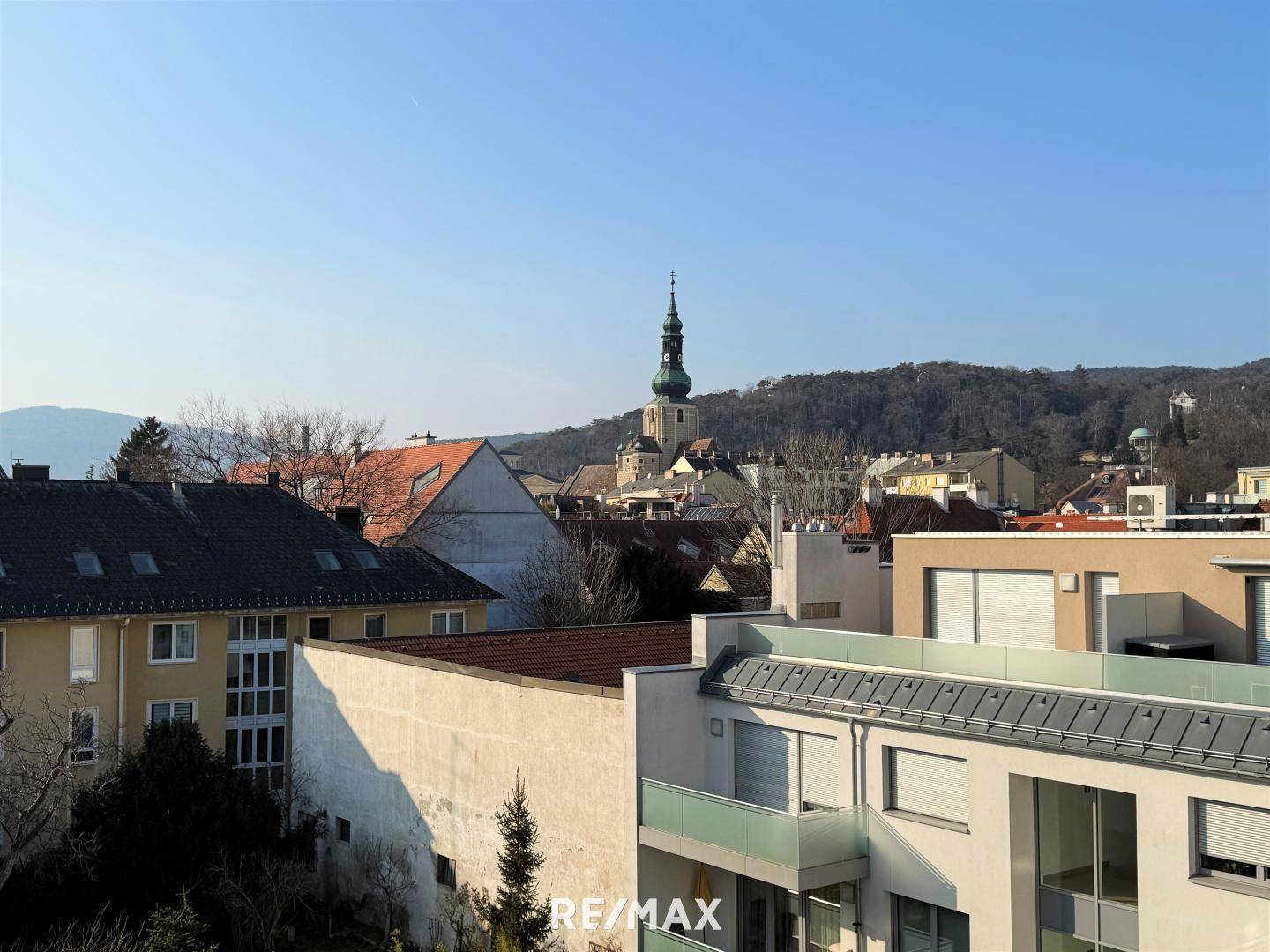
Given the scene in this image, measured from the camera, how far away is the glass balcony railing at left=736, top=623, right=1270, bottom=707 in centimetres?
1149

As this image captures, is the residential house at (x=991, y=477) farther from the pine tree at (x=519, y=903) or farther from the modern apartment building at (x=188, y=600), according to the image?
the pine tree at (x=519, y=903)

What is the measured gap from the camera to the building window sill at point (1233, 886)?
35.2 ft

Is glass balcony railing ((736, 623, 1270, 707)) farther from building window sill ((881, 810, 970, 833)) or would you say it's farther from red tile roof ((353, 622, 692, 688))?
red tile roof ((353, 622, 692, 688))

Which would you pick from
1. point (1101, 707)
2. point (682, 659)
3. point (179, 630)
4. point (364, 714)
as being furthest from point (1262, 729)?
point (179, 630)

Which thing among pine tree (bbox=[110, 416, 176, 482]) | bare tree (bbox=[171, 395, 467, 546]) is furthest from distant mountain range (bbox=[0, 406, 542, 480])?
bare tree (bbox=[171, 395, 467, 546])

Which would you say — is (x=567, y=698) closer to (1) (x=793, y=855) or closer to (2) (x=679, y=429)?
(1) (x=793, y=855)

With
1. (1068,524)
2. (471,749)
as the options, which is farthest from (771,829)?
(1068,524)

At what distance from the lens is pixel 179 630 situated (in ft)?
97.6

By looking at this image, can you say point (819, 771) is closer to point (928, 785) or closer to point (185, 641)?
point (928, 785)

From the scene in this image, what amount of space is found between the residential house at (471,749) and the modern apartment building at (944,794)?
120 cm

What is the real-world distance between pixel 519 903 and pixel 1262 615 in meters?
9.96

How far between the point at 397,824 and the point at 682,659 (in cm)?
638

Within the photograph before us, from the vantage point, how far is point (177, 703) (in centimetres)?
2936

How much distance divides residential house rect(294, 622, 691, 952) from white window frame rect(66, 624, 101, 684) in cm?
630
